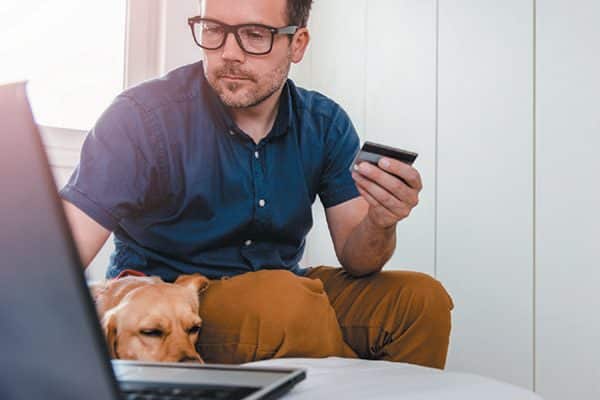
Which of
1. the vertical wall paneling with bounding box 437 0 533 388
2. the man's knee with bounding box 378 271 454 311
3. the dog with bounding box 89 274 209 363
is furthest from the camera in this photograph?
the vertical wall paneling with bounding box 437 0 533 388

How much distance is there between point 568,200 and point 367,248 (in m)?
0.56

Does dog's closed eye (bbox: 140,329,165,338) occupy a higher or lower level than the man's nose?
lower

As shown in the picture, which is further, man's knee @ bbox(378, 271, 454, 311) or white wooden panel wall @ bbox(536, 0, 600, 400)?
white wooden panel wall @ bbox(536, 0, 600, 400)

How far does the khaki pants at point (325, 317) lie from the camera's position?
101 centimetres

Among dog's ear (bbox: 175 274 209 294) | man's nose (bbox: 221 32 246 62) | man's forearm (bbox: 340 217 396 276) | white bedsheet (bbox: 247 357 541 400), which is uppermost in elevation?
man's nose (bbox: 221 32 246 62)

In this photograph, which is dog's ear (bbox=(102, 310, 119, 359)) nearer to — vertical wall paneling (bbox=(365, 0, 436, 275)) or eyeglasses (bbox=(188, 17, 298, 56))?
eyeglasses (bbox=(188, 17, 298, 56))

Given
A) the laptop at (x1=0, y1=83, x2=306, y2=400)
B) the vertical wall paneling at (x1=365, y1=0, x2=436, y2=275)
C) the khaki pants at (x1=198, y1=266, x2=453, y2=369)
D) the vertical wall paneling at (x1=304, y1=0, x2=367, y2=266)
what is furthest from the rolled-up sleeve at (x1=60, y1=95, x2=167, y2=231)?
the vertical wall paneling at (x1=304, y1=0, x2=367, y2=266)

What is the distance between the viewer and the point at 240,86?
Result: 129 centimetres

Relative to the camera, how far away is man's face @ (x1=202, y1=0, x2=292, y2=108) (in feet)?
4.19

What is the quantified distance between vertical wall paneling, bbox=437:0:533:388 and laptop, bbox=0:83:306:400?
1.48 m

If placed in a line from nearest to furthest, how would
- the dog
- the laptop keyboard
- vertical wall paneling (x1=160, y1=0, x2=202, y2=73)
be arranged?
1. the laptop keyboard
2. the dog
3. vertical wall paneling (x1=160, y1=0, x2=202, y2=73)

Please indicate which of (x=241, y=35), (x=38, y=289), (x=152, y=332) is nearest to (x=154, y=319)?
(x=152, y=332)

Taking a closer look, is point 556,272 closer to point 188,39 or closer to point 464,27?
point 464,27

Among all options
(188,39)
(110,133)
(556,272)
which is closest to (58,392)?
(110,133)
